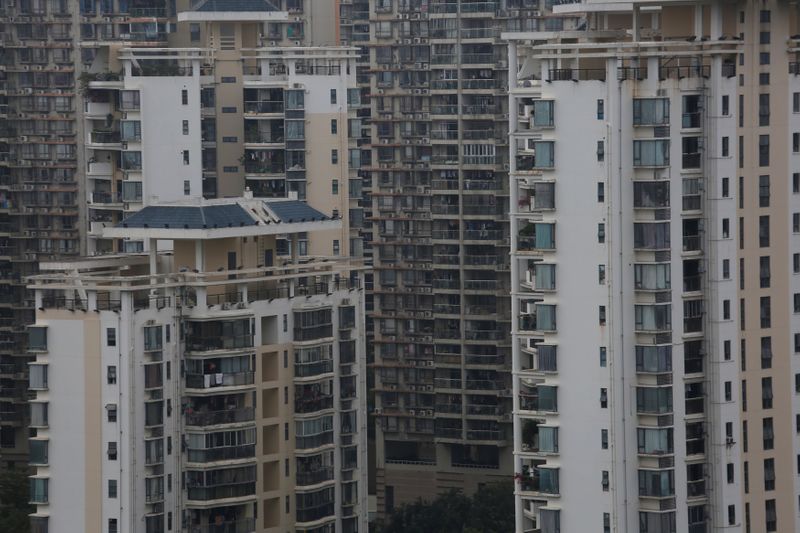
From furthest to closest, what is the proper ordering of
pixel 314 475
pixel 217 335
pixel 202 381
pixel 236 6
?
pixel 236 6 → pixel 314 475 → pixel 217 335 → pixel 202 381

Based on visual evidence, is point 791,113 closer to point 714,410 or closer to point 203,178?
point 714,410

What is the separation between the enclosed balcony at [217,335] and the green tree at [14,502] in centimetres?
1818

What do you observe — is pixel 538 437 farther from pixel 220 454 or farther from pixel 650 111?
pixel 220 454

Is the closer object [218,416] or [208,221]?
[218,416]

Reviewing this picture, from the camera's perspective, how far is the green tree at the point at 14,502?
144000 millimetres

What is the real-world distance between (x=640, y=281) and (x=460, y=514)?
1855 inches

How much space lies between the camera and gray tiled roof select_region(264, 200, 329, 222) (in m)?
136

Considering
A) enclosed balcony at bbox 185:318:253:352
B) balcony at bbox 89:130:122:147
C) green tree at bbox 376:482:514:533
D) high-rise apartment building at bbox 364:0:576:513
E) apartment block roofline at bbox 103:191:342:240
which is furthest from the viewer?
high-rise apartment building at bbox 364:0:576:513

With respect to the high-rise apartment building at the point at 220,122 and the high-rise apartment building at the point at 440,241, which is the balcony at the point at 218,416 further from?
the high-rise apartment building at the point at 440,241

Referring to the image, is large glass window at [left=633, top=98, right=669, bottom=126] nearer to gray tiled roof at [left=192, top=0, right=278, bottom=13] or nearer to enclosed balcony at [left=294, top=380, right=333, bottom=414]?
enclosed balcony at [left=294, top=380, right=333, bottom=414]

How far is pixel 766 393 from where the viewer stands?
4515 inches

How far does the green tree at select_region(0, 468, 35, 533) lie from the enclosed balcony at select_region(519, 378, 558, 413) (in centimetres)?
3481

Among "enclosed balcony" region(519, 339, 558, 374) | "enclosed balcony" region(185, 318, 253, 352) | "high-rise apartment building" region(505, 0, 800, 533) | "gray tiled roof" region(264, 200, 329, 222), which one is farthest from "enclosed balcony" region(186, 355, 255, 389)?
"high-rise apartment building" region(505, 0, 800, 533)

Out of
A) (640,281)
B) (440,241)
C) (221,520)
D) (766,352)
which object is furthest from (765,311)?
(440,241)
